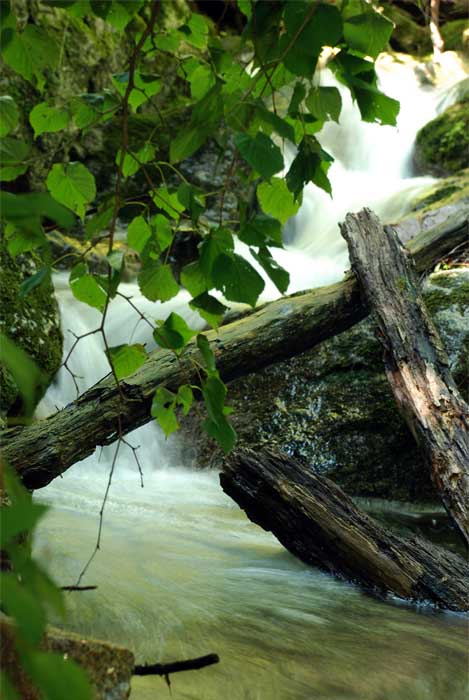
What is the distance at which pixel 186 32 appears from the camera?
1303 millimetres

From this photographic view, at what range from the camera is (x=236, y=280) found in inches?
44.1

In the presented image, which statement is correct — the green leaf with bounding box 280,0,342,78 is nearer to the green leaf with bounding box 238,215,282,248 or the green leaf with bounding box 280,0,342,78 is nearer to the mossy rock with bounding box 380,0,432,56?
the green leaf with bounding box 238,215,282,248

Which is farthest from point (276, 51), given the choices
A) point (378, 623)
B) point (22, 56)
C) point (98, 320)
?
point (98, 320)

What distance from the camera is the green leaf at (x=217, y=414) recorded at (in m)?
1.18

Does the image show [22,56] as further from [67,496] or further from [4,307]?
[67,496]

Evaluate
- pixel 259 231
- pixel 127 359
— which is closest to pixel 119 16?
pixel 259 231

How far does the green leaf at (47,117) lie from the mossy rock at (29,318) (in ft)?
Answer: 9.69

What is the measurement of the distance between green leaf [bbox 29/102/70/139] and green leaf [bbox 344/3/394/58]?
23.1 inches

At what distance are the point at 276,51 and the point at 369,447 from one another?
443 cm

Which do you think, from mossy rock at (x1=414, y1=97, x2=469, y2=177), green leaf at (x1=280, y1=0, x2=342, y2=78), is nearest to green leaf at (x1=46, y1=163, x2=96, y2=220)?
green leaf at (x1=280, y1=0, x2=342, y2=78)

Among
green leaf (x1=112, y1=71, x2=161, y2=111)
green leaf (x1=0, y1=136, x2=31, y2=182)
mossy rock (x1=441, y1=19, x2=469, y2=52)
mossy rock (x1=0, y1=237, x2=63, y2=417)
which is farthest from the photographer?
mossy rock (x1=441, y1=19, x2=469, y2=52)

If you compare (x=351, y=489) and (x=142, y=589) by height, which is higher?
(x=351, y=489)

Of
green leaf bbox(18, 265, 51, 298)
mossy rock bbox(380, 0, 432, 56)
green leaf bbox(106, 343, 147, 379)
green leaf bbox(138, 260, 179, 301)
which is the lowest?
green leaf bbox(106, 343, 147, 379)

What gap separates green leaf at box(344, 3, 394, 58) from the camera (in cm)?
101
